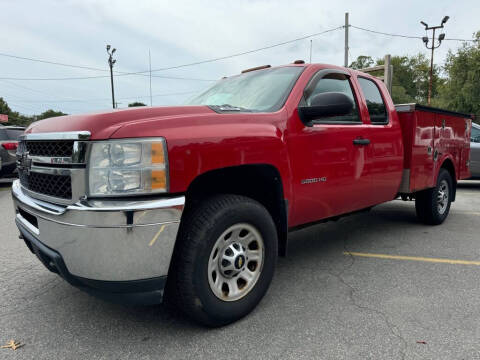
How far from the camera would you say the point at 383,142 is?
12.4 ft

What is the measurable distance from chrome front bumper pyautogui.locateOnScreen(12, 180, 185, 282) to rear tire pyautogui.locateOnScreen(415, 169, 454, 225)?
4191 millimetres

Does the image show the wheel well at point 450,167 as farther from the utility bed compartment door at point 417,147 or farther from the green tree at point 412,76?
the green tree at point 412,76

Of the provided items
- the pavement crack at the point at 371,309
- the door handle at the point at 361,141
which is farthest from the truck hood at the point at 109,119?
the pavement crack at the point at 371,309

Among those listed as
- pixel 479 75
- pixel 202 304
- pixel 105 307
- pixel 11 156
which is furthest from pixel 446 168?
pixel 479 75

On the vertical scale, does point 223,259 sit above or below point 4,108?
below

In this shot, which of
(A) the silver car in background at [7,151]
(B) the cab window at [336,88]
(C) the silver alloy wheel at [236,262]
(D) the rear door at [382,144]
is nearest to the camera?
(C) the silver alloy wheel at [236,262]

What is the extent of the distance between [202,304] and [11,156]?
8.91 m

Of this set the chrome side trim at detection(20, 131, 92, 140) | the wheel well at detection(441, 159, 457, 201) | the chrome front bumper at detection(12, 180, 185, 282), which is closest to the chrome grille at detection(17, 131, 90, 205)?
the chrome side trim at detection(20, 131, 92, 140)

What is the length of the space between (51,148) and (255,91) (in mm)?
1700

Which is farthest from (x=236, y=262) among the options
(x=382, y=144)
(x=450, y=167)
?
(x=450, y=167)

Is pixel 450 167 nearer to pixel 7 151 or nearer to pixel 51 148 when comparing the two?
pixel 51 148

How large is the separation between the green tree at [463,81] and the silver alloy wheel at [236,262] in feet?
95.6

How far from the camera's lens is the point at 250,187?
2.77 m

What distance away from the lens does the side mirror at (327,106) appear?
2.72 m
